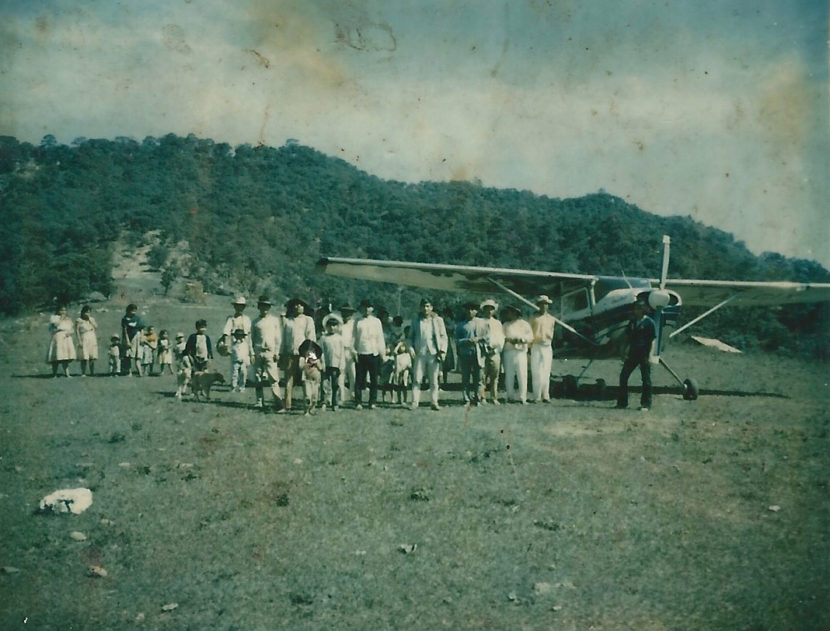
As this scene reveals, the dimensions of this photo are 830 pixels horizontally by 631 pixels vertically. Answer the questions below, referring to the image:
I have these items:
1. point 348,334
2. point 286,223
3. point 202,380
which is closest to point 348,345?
point 348,334

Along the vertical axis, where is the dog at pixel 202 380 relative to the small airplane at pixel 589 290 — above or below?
below

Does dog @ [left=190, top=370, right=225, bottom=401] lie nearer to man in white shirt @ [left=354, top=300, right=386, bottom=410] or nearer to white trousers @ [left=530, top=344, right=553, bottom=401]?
man in white shirt @ [left=354, top=300, right=386, bottom=410]

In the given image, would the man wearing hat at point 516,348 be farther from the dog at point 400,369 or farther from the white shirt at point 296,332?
the white shirt at point 296,332

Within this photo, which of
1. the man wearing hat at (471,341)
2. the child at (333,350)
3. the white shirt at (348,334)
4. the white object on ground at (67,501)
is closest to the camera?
the white object on ground at (67,501)

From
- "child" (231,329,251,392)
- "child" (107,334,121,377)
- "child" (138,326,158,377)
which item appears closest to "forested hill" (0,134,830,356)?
"child" (107,334,121,377)

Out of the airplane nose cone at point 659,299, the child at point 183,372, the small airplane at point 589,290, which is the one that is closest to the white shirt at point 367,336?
the small airplane at point 589,290
